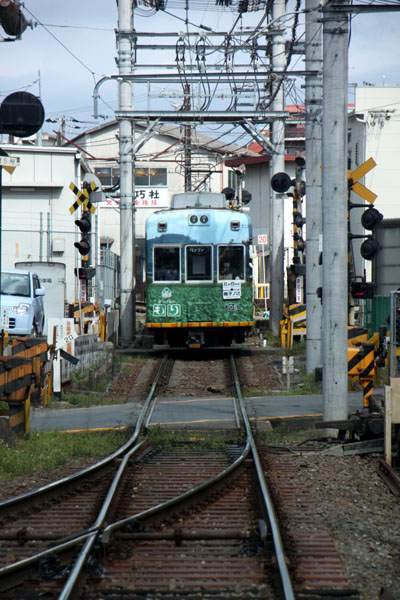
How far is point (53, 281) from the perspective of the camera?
2520 centimetres

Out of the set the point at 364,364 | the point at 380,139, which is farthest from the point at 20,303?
the point at 380,139

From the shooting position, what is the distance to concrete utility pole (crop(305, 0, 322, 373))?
14.6 metres

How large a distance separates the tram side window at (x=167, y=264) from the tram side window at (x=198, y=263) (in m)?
0.27

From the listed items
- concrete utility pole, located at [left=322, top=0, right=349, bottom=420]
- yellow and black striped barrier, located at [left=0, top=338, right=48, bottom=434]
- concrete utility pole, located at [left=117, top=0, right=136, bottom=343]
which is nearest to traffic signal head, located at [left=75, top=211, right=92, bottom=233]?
concrete utility pole, located at [left=117, top=0, right=136, bottom=343]

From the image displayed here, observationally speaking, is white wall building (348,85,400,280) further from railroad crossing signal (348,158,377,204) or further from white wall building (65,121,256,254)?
railroad crossing signal (348,158,377,204)

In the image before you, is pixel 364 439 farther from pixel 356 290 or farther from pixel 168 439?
pixel 356 290

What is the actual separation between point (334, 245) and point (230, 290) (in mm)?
8907

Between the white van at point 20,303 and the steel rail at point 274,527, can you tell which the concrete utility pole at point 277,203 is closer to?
the white van at point 20,303

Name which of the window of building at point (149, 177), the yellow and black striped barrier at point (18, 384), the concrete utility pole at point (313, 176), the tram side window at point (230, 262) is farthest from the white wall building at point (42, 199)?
the yellow and black striped barrier at point (18, 384)

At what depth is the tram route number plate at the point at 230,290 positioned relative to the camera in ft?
63.1

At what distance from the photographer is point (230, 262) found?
19.4 metres

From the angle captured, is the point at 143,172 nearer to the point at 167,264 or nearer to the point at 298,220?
the point at 298,220

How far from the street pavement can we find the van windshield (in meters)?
7.25

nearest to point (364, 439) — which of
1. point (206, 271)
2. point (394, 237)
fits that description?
point (206, 271)
